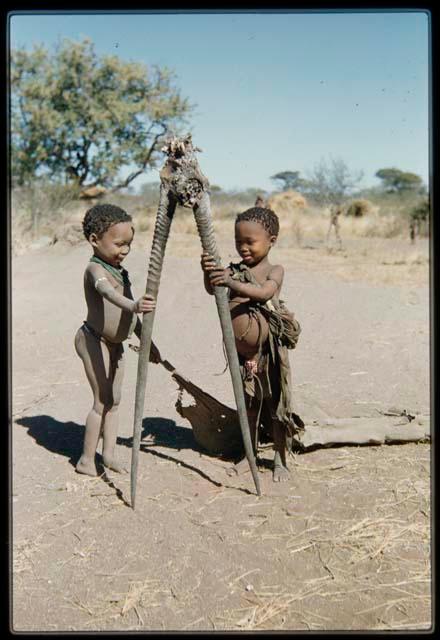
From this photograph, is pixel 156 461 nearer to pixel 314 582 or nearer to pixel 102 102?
pixel 314 582

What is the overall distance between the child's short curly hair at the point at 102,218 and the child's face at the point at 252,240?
0.68 metres

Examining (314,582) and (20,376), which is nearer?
(314,582)

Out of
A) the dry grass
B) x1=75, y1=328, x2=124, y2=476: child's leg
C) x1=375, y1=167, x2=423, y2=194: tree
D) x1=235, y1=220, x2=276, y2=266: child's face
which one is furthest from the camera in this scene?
x1=375, y1=167, x2=423, y2=194: tree

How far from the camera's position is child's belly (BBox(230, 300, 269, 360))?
3814 millimetres

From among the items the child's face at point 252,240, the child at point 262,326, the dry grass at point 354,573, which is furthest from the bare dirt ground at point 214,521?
the child's face at point 252,240

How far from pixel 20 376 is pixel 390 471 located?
4.05 meters

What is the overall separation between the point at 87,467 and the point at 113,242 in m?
1.44

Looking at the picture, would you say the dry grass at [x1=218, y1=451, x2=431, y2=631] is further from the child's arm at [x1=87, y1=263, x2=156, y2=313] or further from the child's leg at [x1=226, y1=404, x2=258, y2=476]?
the child's arm at [x1=87, y1=263, x2=156, y2=313]

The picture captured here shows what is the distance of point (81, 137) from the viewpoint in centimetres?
2303

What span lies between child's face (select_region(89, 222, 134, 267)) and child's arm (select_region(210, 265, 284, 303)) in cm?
67

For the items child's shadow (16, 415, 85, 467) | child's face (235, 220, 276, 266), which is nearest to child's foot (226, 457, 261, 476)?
child's shadow (16, 415, 85, 467)

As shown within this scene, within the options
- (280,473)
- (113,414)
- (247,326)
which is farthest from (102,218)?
(280,473)

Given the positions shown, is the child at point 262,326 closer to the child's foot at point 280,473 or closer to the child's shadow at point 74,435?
the child's foot at point 280,473

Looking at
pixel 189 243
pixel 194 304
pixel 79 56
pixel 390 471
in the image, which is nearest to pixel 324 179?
pixel 189 243
